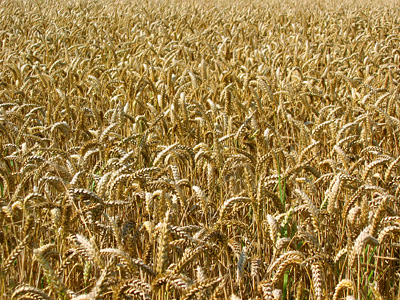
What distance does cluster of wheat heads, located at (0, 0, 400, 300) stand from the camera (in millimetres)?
1401

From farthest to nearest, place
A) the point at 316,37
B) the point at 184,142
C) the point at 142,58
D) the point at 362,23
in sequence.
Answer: the point at 362,23
the point at 316,37
the point at 142,58
the point at 184,142

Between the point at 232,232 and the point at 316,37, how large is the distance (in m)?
5.28

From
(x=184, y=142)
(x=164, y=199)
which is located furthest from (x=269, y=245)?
(x=184, y=142)

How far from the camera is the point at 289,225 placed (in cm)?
185

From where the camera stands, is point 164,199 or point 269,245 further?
point 269,245

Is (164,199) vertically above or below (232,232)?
above

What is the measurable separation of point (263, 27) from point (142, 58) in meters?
3.12

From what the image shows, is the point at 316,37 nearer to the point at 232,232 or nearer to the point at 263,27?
the point at 263,27

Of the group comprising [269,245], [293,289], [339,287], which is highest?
[339,287]

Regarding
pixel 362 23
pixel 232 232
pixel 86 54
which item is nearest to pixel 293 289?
pixel 232 232

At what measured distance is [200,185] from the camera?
242 cm

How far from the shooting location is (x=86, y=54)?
18.1ft

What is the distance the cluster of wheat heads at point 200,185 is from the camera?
1401mm

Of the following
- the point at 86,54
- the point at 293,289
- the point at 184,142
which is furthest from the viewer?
the point at 86,54
